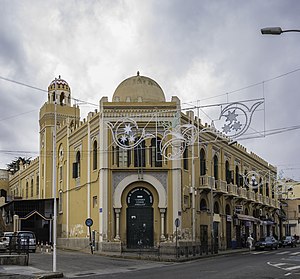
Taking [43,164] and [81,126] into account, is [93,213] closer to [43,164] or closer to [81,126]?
[81,126]

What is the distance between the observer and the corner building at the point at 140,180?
135 feet

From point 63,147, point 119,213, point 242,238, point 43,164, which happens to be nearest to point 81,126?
point 63,147

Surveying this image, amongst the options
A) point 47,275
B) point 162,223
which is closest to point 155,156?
point 162,223

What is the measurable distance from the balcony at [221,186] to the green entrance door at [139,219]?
9314mm

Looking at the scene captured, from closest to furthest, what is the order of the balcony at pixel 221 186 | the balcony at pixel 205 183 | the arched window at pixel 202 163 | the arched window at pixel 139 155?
1. the arched window at pixel 139 155
2. the balcony at pixel 205 183
3. the arched window at pixel 202 163
4. the balcony at pixel 221 186

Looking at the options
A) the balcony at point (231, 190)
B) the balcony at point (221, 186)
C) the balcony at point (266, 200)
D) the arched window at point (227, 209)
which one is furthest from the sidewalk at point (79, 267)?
the balcony at point (266, 200)

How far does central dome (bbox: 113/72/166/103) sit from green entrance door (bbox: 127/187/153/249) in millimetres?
7103

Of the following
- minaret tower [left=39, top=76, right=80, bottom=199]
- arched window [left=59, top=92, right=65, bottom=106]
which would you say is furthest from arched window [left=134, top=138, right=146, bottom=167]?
arched window [left=59, top=92, right=65, bottom=106]

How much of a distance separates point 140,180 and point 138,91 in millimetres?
7164

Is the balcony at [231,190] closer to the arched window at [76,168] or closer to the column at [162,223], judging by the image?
the column at [162,223]

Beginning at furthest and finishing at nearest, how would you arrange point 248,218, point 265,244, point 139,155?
point 248,218
point 265,244
point 139,155

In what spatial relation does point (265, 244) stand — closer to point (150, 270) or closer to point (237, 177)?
point (237, 177)

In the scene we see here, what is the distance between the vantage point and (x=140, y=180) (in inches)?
1631

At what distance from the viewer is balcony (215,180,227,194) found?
4903 cm
